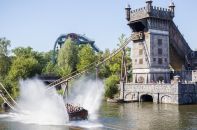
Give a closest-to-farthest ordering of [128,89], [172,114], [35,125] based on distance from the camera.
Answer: [35,125]
[172,114]
[128,89]

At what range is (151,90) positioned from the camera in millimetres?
63656

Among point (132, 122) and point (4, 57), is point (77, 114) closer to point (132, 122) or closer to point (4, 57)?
point (132, 122)

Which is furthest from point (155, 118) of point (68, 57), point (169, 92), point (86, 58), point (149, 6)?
point (68, 57)

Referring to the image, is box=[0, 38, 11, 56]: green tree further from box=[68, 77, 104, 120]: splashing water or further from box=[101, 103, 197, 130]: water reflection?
box=[101, 103, 197, 130]: water reflection

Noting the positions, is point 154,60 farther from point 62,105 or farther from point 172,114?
point 62,105

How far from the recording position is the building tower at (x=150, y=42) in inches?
2694

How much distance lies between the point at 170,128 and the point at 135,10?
1491 inches

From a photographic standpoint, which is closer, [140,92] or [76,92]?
[140,92]

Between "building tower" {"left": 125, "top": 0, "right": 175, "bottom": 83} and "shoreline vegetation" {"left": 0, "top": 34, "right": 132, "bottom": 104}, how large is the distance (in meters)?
5.90

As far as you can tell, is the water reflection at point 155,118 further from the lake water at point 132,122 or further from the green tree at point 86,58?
the green tree at point 86,58

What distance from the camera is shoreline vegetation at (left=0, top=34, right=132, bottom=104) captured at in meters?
69.8

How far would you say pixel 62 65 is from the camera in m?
94.9

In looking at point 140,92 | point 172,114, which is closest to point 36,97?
point 172,114

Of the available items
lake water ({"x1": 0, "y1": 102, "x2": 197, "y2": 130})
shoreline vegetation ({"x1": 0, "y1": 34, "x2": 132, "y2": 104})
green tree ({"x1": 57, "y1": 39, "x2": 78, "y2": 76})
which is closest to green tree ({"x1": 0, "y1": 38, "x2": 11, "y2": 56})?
shoreline vegetation ({"x1": 0, "y1": 34, "x2": 132, "y2": 104})
